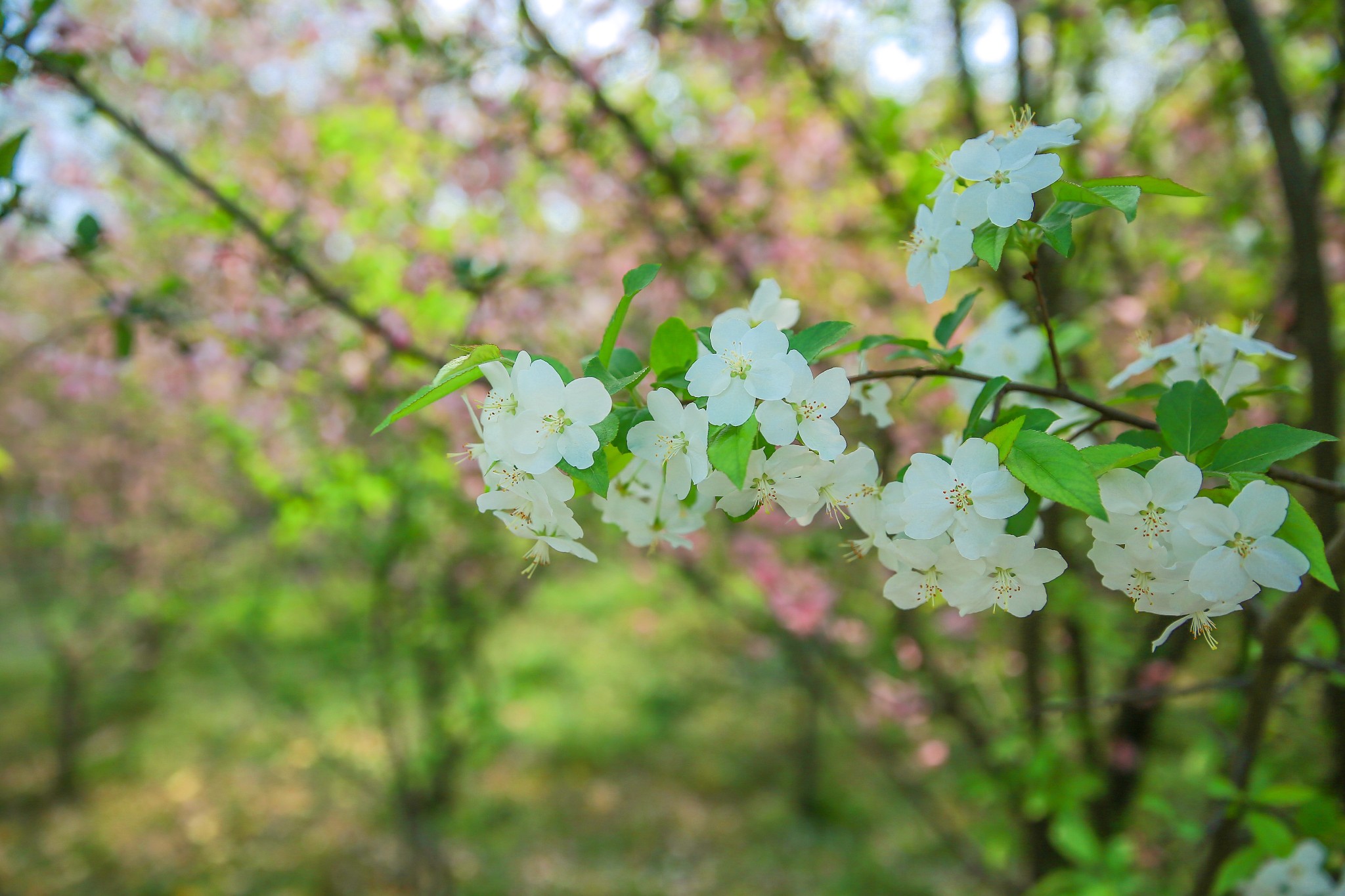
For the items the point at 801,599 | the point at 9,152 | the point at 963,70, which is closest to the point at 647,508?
the point at 9,152

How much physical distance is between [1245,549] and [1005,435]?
21 cm

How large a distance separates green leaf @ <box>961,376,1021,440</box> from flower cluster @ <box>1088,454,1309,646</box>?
0.12m

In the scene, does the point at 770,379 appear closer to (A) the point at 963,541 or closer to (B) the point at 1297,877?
(A) the point at 963,541

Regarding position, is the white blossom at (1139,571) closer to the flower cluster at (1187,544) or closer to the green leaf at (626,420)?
the flower cluster at (1187,544)

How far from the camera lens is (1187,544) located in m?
0.65

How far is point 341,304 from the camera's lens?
1.67 m

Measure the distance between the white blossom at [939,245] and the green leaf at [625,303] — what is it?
0.27 m

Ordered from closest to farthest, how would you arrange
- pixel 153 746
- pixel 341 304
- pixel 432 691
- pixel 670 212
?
pixel 341 304, pixel 670 212, pixel 432 691, pixel 153 746

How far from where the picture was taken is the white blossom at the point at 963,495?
0.67 metres

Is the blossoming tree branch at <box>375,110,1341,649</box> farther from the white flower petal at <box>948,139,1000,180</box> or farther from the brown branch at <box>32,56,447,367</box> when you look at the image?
the brown branch at <box>32,56,447,367</box>

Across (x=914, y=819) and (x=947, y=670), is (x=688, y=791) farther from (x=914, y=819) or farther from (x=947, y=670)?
(x=947, y=670)

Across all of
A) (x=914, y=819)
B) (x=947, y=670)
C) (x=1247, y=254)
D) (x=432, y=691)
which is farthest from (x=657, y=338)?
(x=914, y=819)

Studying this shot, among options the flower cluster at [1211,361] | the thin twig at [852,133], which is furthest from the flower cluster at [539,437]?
the thin twig at [852,133]

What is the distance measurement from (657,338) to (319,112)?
13.7ft
